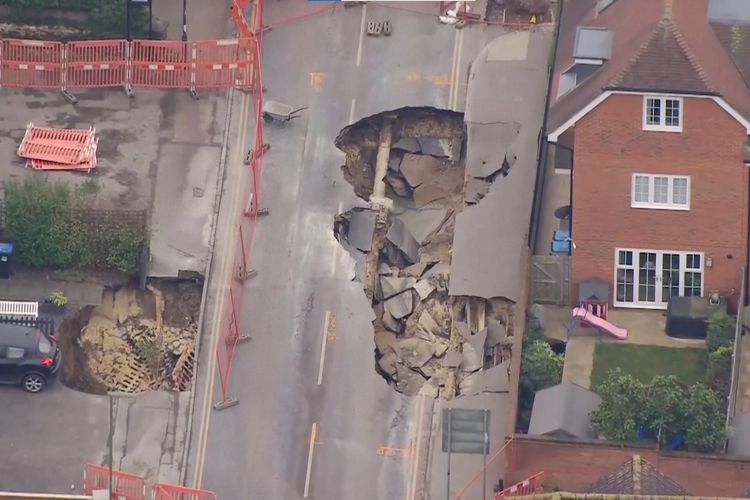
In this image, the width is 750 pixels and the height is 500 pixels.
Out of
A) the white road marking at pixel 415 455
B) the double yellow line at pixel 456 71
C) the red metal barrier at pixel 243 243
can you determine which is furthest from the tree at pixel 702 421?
the double yellow line at pixel 456 71

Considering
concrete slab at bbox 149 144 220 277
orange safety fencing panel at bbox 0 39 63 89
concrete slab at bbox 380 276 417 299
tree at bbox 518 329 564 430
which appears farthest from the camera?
orange safety fencing panel at bbox 0 39 63 89

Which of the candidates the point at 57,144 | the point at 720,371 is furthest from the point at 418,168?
the point at 720,371

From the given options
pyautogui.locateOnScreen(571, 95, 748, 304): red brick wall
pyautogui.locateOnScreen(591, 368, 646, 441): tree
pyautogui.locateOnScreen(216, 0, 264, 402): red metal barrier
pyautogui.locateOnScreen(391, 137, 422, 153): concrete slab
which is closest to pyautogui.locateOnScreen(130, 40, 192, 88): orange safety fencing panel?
pyautogui.locateOnScreen(216, 0, 264, 402): red metal barrier

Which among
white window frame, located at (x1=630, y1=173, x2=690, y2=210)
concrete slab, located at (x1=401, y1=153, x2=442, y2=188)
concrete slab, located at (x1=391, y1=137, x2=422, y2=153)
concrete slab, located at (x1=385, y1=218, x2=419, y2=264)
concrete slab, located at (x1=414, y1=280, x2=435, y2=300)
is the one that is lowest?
concrete slab, located at (x1=414, y1=280, x2=435, y2=300)

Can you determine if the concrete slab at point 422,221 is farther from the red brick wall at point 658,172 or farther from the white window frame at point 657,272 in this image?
the white window frame at point 657,272

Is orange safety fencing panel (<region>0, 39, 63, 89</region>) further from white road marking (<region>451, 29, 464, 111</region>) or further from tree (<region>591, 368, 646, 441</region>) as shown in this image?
tree (<region>591, 368, 646, 441</region>)

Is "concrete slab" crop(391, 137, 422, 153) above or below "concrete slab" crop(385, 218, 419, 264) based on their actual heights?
above

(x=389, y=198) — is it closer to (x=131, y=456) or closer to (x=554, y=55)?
(x=554, y=55)

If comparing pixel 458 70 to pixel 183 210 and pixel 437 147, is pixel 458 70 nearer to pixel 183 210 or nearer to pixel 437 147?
pixel 437 147
